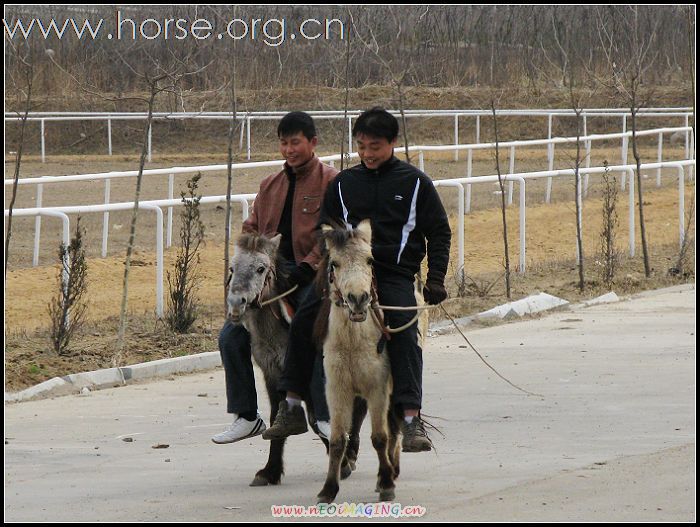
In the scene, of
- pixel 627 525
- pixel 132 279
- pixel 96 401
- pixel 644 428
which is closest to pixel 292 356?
pixel 627 525

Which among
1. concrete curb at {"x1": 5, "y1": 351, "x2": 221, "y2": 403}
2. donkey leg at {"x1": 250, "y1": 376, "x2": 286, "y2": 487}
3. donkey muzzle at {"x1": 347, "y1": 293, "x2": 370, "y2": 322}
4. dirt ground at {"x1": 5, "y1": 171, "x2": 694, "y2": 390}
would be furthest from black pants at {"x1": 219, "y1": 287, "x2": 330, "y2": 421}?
dirt ground at {"x1": 5, "y1": 171, "x2": 694, "y2": 390}

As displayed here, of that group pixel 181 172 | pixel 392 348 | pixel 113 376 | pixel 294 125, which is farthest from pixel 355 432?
pixel 181 172

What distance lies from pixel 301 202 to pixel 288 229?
0.17m

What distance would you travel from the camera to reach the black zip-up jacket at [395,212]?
7160mm

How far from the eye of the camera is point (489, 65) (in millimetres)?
40438

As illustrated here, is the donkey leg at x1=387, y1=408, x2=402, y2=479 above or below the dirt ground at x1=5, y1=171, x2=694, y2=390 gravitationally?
below

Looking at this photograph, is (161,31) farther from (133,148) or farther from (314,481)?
(314,481)

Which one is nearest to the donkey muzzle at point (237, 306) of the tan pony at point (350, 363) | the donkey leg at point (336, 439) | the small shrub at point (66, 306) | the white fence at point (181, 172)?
the tan pony at point (350, 363)

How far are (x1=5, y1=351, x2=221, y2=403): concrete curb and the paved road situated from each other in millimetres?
189

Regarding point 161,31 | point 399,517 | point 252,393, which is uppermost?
point 161,31

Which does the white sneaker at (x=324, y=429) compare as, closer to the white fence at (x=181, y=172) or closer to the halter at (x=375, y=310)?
the halter at (x=375, y=310)

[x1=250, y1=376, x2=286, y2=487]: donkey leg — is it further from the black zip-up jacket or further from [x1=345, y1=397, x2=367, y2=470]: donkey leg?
the black zip-up jacket

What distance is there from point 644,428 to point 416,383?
2400 mm

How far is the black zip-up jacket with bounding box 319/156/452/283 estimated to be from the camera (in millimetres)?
7160
